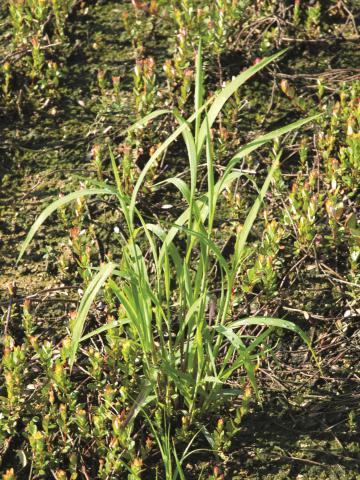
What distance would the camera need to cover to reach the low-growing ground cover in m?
2.65

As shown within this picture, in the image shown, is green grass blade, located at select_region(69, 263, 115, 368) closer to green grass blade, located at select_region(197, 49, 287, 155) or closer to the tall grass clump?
the tall grass clump

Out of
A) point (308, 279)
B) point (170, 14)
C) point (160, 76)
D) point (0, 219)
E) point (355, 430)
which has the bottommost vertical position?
point (355, 430)

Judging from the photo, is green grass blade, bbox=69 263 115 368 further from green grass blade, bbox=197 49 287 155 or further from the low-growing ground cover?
green grass blade, bbox=197 49 287 155

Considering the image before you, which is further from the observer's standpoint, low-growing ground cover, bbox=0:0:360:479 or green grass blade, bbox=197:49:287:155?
low-growing ground cover, bbox=0:0:360:479

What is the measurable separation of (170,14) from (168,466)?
2785 mm

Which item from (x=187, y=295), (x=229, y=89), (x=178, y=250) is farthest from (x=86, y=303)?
(x=178, y=250)

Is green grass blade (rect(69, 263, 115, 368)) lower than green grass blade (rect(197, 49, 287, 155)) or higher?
lower

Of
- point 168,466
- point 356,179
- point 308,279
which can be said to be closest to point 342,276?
point 308,279

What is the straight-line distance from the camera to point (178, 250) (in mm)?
3406

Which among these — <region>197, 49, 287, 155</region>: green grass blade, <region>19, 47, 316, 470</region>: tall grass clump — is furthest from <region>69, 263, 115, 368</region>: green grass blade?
<region>197, 49, 287, 155</region>: green grass blade

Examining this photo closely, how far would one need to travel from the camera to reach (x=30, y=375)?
300cm

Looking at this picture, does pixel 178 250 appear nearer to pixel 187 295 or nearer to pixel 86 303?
pixel 187 295

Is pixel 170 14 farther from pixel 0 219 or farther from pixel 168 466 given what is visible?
pixel 168 466

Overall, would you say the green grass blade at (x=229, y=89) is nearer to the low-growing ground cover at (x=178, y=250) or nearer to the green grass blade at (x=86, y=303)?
the low-growing ground cover at (x=178, y=250)
